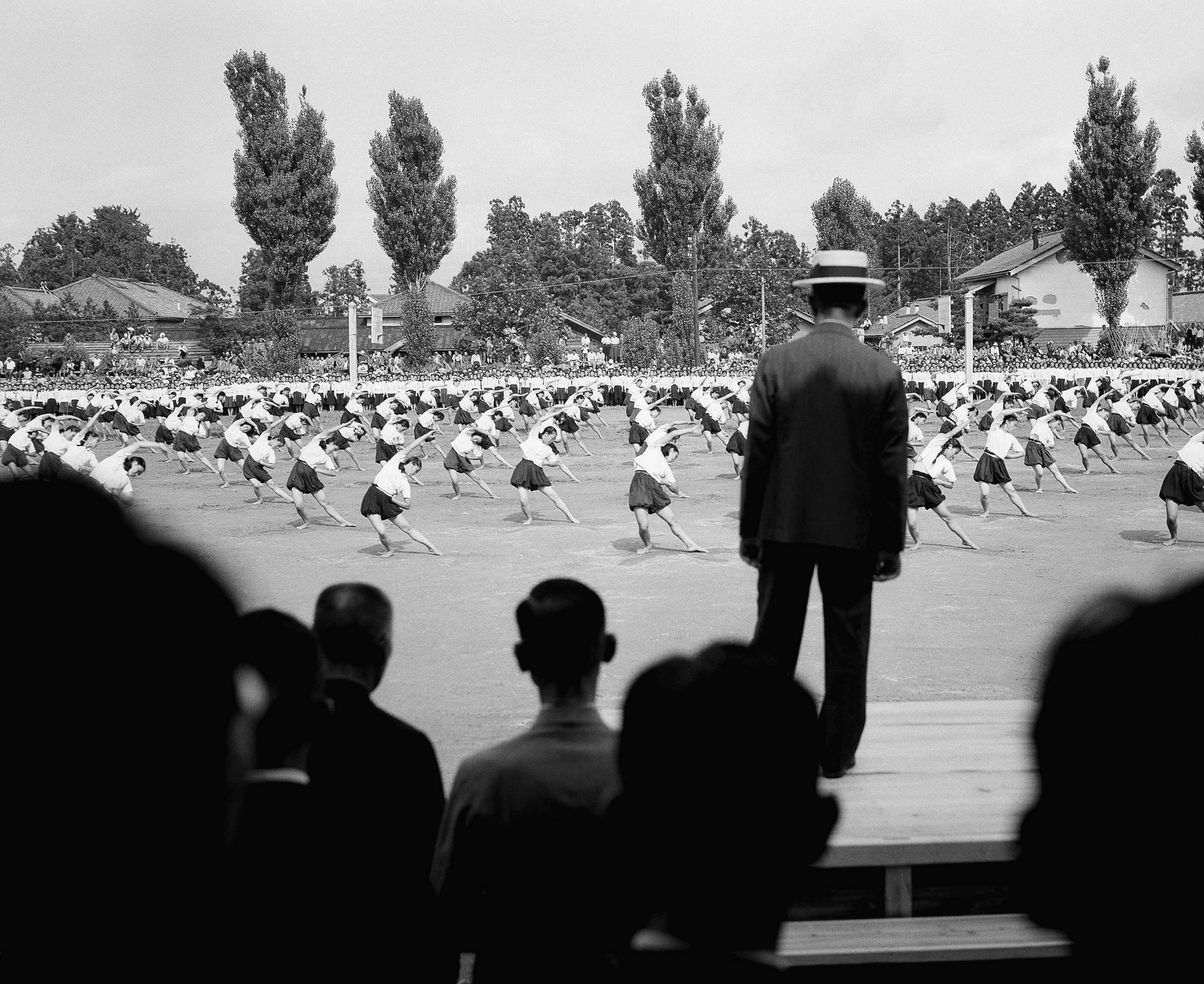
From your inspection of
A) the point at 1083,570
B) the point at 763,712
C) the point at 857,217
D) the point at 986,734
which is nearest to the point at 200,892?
the point at 763,712

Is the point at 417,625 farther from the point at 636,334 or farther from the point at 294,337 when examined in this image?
the point at 636,334

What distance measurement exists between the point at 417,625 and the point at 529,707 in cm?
256

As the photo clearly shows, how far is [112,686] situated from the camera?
1090 millimetres

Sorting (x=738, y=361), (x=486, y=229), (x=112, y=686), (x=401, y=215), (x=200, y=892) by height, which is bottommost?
(x=200, y=892)

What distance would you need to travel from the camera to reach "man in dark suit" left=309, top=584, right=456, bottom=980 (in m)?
1.79

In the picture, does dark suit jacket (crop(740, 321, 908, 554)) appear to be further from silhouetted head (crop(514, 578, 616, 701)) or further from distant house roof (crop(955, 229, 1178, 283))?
distant house roof (crop(955, 229, 1178, 283))

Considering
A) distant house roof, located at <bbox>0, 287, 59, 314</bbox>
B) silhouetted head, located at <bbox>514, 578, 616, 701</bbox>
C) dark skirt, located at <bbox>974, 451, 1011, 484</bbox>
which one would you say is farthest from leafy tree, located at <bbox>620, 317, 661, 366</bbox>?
silhouetted head, located at <bbox>514, 578, 616, 701</bbox>

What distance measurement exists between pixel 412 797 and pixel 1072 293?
173ft

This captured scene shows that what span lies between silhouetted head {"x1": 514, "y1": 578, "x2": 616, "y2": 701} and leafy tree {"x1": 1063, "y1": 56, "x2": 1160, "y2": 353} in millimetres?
40724

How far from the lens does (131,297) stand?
198ft

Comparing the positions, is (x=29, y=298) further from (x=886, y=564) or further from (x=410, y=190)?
(x=886, y=564)

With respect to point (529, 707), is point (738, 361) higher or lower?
higher

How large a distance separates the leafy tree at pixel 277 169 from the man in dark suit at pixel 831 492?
3596 cm

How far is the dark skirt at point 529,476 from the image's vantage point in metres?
14.8
